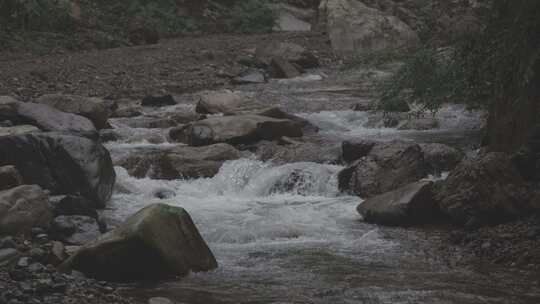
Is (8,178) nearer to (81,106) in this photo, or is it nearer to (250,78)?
(81,106)

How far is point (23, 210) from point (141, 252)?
5.60 ft

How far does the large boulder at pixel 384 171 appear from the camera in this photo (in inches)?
381

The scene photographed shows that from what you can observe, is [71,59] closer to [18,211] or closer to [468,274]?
[18,211]

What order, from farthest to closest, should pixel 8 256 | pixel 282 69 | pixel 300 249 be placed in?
pixel 282 69 → pixel 300 249 → pixel 8 256

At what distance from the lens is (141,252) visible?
6387 millimetres

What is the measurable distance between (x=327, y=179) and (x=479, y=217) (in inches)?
107

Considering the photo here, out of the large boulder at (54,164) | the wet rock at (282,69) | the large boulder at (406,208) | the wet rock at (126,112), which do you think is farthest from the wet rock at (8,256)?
the wet rock at (282,69)

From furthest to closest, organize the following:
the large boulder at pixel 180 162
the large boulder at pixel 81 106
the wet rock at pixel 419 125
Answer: the wet rock at pixel 419 125, the large boulder at pixel 81 106, the large boulder at pixel 180 162

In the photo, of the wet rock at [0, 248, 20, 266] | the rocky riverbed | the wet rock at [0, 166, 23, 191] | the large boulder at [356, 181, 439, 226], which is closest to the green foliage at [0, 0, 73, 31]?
the rocky riverbed

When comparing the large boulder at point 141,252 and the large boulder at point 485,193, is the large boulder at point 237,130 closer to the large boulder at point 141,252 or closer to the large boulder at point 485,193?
the large boulder at point 485,193

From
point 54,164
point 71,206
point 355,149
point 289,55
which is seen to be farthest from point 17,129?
point 289,55

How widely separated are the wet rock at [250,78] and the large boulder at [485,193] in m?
11.1

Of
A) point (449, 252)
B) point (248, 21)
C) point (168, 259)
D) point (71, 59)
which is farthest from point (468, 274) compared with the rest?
point (248, 21)

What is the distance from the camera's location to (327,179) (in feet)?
33.8
